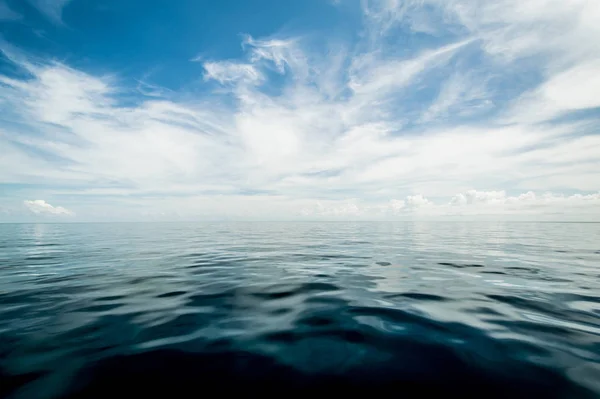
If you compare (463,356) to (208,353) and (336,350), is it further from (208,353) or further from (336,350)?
(208,353)

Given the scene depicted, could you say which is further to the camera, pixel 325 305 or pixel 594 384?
pixel 325 305

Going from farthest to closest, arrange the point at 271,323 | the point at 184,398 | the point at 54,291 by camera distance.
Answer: the point at 54,291
the point at 271,323
the point at 184,398

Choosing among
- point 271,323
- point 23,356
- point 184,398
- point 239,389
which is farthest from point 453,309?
point 23,356

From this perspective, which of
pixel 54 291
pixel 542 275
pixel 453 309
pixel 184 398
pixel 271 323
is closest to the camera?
pixel 184 398

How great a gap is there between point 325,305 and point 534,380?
420 centimetres

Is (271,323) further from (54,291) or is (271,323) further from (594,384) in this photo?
(54,291)

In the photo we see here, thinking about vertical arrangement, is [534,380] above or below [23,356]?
below

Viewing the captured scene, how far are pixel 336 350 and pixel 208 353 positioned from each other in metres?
2.16

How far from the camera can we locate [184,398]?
3.33m

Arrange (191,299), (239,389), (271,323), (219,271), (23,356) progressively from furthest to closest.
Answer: (219,271) < (191,299) < (271,323) < (23,356) < (239,389)

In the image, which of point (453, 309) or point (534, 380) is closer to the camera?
point (534, 380)

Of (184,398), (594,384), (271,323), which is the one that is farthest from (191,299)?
(594,384)

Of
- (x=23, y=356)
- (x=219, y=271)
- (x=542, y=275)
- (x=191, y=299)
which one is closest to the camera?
(x=23, y=356)

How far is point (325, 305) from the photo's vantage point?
275 inches
